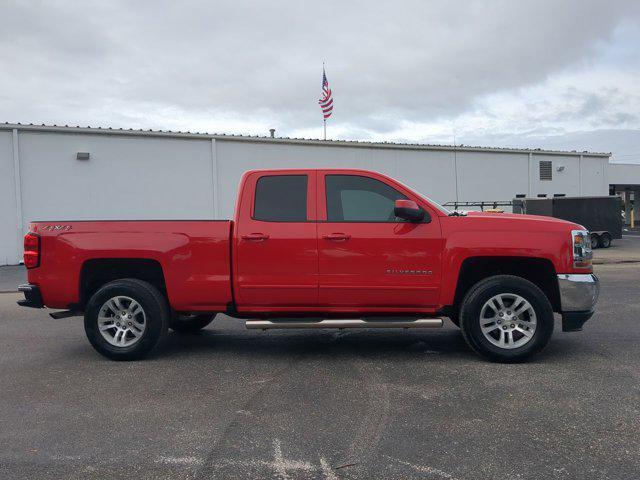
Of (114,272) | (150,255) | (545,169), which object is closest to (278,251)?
(150,255)

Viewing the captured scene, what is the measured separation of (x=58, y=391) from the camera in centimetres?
479

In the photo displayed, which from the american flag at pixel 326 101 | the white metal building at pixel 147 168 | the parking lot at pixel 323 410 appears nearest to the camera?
the parking lot at pixel 323 410

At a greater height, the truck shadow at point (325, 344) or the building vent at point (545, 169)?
the building vent at point (545, 169)

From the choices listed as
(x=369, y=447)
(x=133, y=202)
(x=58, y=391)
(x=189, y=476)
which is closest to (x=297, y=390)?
(x=369, y=447)

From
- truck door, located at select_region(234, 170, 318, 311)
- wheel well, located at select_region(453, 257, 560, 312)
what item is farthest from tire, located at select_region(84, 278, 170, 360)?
wheel well, located at select_region(453, 257, 560, 312)

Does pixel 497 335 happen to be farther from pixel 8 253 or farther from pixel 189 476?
pixel 8 253

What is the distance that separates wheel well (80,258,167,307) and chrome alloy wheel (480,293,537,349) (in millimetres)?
3444

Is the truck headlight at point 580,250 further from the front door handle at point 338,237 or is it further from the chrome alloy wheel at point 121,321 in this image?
the chrome alloy wheel at point 121,321

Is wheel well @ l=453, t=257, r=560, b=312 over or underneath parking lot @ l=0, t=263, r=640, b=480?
over

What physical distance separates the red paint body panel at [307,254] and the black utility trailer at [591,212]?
710 inches

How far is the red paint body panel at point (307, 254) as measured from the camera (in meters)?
5.40

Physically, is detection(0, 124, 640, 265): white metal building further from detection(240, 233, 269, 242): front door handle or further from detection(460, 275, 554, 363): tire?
detection(240, 233, 269, 242): front door handle

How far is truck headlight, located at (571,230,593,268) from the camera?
5355 mm

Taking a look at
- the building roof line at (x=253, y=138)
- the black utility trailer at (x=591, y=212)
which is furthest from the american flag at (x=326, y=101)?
the black utility trailer at (x=591, y=212)
